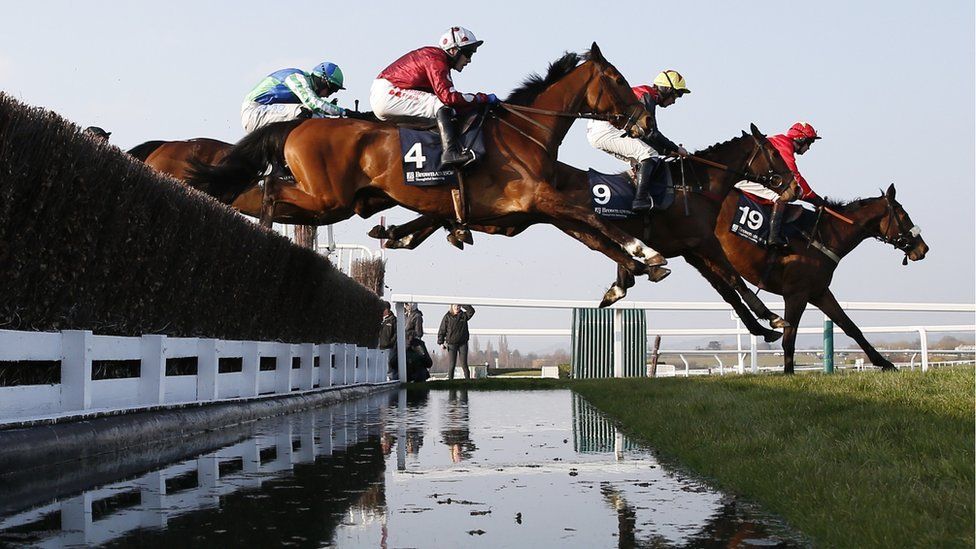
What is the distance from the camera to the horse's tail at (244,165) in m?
11.4

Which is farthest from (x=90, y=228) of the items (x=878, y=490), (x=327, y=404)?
(x=327, y=404)

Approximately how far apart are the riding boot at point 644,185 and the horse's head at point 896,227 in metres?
3.86

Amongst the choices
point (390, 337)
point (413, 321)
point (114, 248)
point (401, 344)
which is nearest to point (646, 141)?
point (114, 248)

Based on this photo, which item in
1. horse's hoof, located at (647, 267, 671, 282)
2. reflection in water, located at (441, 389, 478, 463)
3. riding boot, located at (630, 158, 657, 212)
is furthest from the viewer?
riding boot, located at (630, 158, 657, 212)

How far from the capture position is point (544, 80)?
1198 cm

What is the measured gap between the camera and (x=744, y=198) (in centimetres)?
1445

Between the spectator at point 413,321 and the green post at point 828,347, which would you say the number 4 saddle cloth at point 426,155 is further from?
the spectator at point 413,321

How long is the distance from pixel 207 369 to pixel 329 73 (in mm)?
4136

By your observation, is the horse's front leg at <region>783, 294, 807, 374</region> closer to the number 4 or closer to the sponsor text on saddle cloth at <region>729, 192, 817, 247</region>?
the sponsor text on saddle cloth at <region>729, 192, 817, 247</region>

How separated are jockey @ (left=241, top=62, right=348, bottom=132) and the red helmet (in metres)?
5.67

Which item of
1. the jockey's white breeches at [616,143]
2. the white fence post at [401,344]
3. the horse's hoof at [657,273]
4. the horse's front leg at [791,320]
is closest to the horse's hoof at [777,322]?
the horse's front leg at [791,320]

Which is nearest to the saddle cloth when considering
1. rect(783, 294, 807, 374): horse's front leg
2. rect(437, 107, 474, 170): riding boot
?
rect(437, 107, 474, 170): riding boot

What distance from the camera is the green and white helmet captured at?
42.6 feet

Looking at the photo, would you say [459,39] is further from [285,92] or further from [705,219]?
[705,219]
